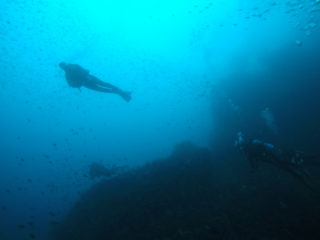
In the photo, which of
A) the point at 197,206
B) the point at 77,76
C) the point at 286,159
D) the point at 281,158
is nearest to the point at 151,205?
the point at 197,206

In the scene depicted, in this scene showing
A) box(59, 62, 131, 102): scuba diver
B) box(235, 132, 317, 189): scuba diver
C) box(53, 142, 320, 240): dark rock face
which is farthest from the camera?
box(59, 62, 131, 102): scuba diver

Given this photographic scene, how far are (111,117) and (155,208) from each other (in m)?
122

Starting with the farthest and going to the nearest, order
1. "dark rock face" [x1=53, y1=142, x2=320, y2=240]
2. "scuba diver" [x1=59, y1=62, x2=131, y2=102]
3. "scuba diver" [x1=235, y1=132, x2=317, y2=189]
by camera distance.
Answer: "scuba diver" [x1=59, y1=62, x2=131, y2=102]
"scuba diver" [x1=235, y1=132, x2=317, y2=189]
"dark rock face" [x1=53, y1=142, x2=320, y2=240]

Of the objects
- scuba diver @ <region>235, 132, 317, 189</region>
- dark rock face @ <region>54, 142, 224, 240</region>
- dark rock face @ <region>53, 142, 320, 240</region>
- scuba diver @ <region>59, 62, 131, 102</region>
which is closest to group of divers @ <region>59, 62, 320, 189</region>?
scuba diver @ <region>235, 132, 317, 189</region>

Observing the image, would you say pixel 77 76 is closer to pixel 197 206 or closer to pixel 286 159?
pixel 197 206

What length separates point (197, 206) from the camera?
9.24 metres

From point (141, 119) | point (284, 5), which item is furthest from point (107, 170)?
point (141, 119)

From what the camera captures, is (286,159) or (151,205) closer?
(286,159)

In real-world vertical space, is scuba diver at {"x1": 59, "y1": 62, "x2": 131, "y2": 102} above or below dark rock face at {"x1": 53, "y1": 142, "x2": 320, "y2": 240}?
above

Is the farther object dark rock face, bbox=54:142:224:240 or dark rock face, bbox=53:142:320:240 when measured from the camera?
dark rock face, bbox=54:142:224:240

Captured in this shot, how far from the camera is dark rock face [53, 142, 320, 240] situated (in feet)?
21.8

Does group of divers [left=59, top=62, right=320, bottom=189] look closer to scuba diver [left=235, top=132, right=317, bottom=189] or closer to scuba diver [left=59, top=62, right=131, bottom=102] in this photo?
scuba diver [left=235, top=132, right=317, bottom=189]

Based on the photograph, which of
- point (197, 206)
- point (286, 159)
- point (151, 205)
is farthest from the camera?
point (151, 205)

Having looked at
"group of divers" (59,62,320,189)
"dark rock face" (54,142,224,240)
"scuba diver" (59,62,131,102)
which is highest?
"scuba diver" (59,62,131,102)
